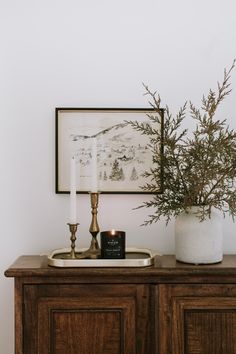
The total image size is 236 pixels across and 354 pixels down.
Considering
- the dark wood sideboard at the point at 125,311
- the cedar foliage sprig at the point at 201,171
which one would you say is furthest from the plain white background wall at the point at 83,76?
the dark wood sideboard at the point at 125,311

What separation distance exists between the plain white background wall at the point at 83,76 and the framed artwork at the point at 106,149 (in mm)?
44

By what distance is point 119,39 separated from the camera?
2006 millimetres

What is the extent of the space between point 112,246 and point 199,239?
32 cm

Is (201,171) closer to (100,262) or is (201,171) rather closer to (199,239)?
(199,239)

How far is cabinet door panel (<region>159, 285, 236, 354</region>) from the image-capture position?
159 cm

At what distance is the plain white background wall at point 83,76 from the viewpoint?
1984 millimetres

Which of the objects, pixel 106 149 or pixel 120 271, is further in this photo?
pixel 106 149

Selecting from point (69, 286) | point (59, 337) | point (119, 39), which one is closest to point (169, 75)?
point (119, 39)

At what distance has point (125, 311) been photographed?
159 cm

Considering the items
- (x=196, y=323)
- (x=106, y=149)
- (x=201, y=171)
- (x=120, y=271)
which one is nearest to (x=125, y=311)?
(x=120, y=271)

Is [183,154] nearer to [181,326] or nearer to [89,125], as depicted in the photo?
[89,125]

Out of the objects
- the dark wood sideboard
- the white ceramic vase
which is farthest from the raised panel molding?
the white ceramic vase

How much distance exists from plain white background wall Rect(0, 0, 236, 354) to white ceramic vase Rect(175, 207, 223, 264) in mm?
309

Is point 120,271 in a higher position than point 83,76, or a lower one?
lower
